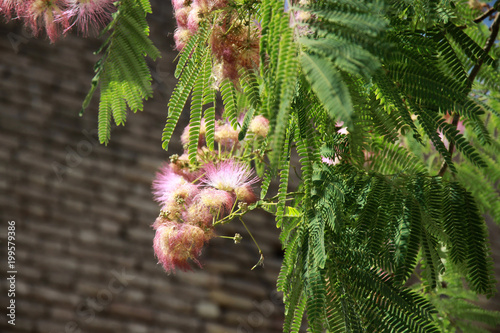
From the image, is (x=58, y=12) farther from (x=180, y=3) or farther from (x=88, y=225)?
(x=88, y=225)

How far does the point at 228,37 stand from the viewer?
98 centimetres

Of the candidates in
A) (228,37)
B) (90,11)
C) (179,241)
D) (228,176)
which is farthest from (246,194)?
(90,11)

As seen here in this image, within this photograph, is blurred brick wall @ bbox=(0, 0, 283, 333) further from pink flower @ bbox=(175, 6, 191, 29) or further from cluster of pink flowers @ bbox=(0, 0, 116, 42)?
pink flower @ bbox=(175, 6, 191, 29)

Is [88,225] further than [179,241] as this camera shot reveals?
Yes

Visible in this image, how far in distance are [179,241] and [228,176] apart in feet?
0.60

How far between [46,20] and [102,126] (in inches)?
10.9

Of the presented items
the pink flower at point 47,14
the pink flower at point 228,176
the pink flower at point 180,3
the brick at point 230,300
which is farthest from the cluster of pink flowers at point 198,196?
the brick at point 230,300

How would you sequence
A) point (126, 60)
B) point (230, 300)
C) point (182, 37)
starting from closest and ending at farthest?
point (182, 37) < point (126, 60) < point (230, 300)

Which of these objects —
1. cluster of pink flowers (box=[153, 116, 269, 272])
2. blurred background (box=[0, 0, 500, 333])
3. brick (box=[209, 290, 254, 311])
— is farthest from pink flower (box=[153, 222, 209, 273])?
brick (box=[209, 290, 254, 311])

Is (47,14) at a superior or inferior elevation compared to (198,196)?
superior

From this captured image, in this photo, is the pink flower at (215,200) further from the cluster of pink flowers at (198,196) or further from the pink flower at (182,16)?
the pink flower at (182,16)

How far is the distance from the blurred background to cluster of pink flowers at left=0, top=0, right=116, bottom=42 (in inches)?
73.5

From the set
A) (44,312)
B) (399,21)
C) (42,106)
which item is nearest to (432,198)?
(399,21)

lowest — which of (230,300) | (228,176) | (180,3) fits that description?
(230,300)
